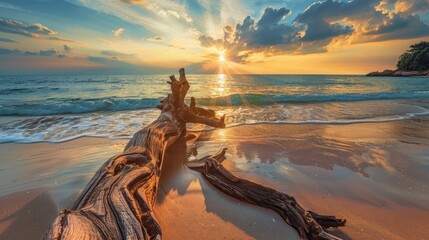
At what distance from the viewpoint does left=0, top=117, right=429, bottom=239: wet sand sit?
2.54 meters

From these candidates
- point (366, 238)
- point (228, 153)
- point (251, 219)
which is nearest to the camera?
point (366, 238)

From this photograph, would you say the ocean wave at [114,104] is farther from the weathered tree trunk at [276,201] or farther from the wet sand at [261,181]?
the weathered tree trunk at [276,201]

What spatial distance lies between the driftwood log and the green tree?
96.0m

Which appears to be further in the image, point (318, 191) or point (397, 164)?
point (397, 164)

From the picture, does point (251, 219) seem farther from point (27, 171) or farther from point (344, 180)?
point (27, 171)

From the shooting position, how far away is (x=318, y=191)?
3.34 metres

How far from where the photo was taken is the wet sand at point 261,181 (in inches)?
100

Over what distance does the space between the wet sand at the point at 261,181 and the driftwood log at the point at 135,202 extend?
17 cm

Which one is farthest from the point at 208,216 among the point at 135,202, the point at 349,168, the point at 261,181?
the point at 349,168

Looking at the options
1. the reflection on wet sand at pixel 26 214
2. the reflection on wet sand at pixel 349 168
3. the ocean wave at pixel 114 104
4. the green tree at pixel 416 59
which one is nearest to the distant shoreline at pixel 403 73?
the green tree at pixel 416 59

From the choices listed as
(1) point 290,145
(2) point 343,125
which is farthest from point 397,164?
(2) point 343,125

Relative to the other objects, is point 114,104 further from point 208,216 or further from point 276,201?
point 276,201

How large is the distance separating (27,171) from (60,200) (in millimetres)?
1720

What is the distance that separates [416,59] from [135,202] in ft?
324
